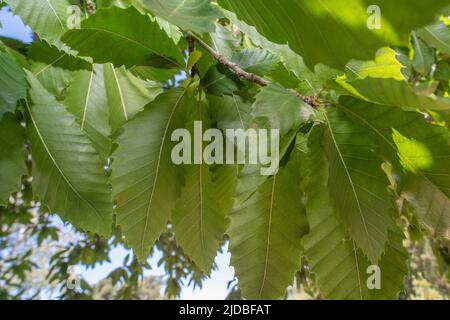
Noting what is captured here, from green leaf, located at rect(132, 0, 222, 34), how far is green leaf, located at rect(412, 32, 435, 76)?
119 centimetres

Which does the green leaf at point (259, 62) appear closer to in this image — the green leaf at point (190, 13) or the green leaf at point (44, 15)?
the green leaf at point (190, 13)

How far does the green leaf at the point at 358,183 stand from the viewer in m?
0.69

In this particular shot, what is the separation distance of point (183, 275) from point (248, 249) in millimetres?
3756

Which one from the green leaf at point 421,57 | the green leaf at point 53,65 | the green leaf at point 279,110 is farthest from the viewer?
the green leaf at point 421,57

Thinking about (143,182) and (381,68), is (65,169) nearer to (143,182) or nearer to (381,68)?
(143,182)

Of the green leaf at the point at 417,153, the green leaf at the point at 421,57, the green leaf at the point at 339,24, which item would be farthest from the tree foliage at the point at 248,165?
the green leaf at the point at 421,57

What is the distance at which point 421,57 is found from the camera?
160 cm

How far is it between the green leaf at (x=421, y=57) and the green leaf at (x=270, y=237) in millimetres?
1052

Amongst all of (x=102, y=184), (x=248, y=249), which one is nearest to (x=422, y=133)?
(x=248, y=249)

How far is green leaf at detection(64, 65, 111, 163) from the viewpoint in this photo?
0.90 meters

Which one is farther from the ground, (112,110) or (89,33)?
(89,33)

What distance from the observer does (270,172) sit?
2.33 feet

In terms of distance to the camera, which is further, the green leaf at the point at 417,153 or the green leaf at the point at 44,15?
the green leaf at the point at 44,15

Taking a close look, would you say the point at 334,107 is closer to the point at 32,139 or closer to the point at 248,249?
the point at 248,249
